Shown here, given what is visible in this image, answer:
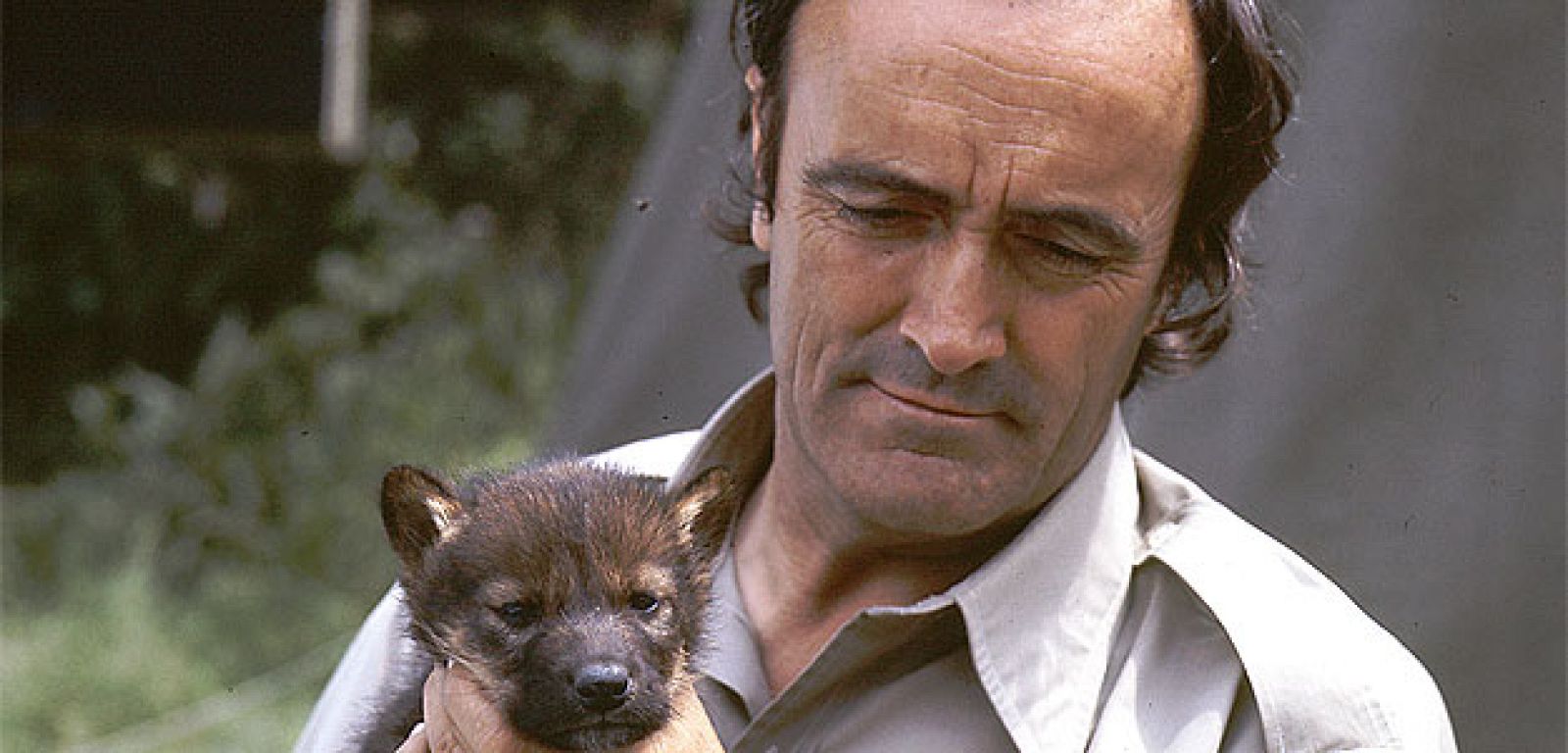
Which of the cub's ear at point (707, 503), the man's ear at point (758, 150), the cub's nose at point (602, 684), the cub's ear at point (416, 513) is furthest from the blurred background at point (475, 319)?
the cub's nose at point (602, 684)

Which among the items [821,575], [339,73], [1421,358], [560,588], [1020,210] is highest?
[1020,210]

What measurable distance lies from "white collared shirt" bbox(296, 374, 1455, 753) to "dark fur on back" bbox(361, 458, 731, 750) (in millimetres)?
162

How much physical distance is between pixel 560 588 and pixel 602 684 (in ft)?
0.76

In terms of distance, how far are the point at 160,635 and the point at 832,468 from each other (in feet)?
22.1

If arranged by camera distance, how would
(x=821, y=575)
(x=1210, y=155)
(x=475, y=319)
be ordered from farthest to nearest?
(x=475, y=319)
(x=821, y=575)
(x=1210, y=155)

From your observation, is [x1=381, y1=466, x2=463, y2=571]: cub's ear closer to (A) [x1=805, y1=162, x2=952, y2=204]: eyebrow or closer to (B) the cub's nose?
(B) the cub's nose

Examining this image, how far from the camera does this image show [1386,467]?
582 cm

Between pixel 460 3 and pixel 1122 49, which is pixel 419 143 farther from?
pixel 1122 49

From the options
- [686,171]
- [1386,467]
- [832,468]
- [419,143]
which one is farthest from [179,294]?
[832,468]

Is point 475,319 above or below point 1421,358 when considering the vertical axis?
below

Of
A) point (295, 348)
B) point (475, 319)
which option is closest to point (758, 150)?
point (295, 348)

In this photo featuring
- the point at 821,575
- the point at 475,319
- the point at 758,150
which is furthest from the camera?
the point at 475,319

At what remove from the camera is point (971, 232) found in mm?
2994

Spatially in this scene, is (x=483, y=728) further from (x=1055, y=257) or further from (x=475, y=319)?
(x=475, y=319)
